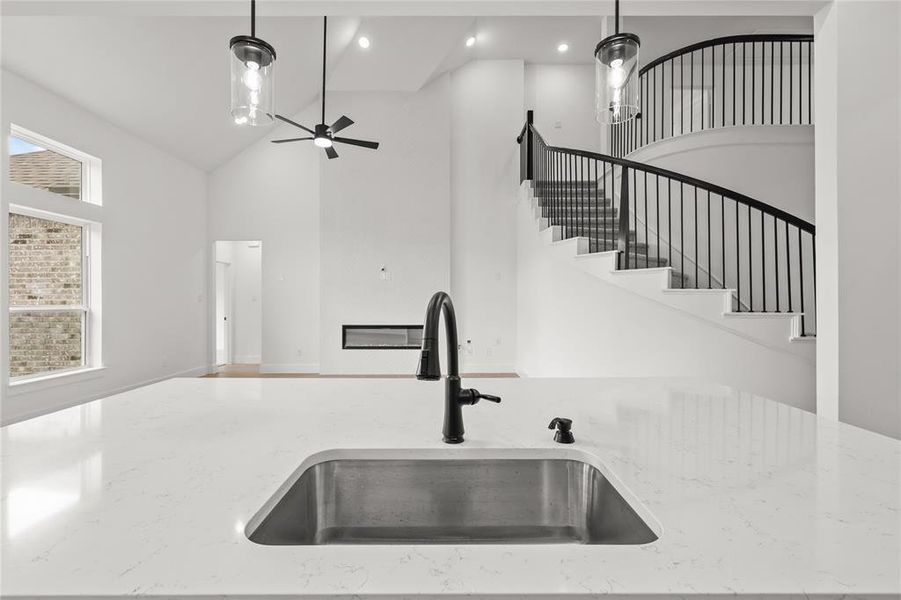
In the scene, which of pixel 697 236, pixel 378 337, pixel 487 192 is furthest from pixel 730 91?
pixel 378 337

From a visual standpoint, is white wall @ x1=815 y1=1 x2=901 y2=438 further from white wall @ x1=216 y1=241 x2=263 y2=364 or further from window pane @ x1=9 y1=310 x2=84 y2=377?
white wall @ x1=216 y1=241 x2=263 y2=364

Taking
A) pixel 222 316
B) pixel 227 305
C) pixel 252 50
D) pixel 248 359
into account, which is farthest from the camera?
pixel 248 359

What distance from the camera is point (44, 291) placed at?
4.12 metres

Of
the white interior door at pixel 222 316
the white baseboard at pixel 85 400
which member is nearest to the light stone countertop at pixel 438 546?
the white baseboard at pixel 85 400

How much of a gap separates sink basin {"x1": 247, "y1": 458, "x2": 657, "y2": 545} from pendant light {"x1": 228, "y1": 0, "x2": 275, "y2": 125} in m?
1.09

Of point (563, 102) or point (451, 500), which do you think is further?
point (563, 102)

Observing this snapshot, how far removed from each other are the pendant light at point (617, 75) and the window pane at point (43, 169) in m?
4.92

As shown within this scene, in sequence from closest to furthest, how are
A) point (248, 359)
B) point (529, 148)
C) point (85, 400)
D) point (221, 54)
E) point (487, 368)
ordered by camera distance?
point (85, 400)
point (221, 54)
point (529, 148)
point (487, 368)
point (248, 359)

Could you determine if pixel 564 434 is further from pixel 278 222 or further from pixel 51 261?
pixel 278 222

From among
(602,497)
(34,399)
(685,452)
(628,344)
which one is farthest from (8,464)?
(34,399)

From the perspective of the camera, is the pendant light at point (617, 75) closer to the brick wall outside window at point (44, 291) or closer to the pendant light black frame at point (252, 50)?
the pendant light black frame at point (252, 50)

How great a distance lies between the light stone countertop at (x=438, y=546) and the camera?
19.1 inches

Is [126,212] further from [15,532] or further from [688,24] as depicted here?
[688,24]

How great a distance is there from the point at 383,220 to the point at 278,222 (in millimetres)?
1701
